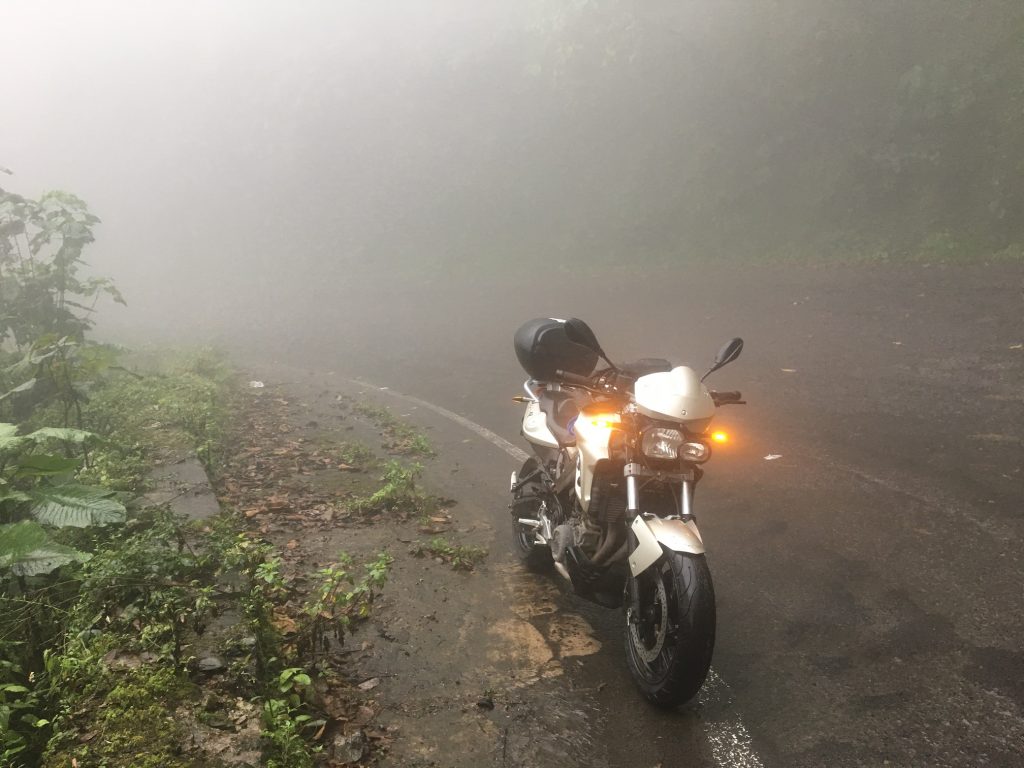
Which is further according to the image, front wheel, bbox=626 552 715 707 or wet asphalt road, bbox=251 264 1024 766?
wet asphalt road, bbox=251 264 1024 766

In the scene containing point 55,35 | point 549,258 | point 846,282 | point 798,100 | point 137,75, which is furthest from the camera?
point 55,35

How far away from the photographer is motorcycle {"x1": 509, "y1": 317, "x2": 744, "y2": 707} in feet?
10.6

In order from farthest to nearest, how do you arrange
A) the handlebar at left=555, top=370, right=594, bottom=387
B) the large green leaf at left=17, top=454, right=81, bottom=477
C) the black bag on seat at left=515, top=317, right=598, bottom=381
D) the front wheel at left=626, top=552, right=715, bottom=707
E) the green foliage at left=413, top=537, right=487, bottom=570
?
the green foliage at left=413, top=537, right=487, bottom=570 → the black bag on seat at left=515, top=317, right=598, bottom=381 → the handlebar at left=555, top=370, right=594, bottom=387 → the large green leaf at left=17, top=454, right=81, bottom=477 → the front wheel at left=626, top=552, right=715, bottom=707

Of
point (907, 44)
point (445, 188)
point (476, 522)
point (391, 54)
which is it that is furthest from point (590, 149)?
point (476, 522)

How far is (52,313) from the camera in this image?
8.19 meters

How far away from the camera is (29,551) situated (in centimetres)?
301

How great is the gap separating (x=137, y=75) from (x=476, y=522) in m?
47.2

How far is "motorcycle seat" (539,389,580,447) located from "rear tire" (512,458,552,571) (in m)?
0.60

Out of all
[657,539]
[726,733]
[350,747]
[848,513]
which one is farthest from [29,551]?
[848,513]

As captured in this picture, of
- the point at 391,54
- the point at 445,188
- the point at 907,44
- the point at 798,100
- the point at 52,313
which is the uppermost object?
the point at 391,54

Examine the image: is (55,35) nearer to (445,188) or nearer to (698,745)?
(445,188)

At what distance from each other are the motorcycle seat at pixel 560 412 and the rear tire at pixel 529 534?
60 centimetres

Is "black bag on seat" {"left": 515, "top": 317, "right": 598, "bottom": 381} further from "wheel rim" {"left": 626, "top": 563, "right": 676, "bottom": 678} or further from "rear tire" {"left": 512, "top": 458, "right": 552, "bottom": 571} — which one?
"wheel rim" {"left": 626, "top": 563, "right": 676, "bottom": 678}

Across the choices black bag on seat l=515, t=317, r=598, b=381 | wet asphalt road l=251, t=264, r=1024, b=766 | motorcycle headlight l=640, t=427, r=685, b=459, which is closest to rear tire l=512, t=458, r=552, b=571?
wet asphalt road l=251, t=264, r=1024, b=766
